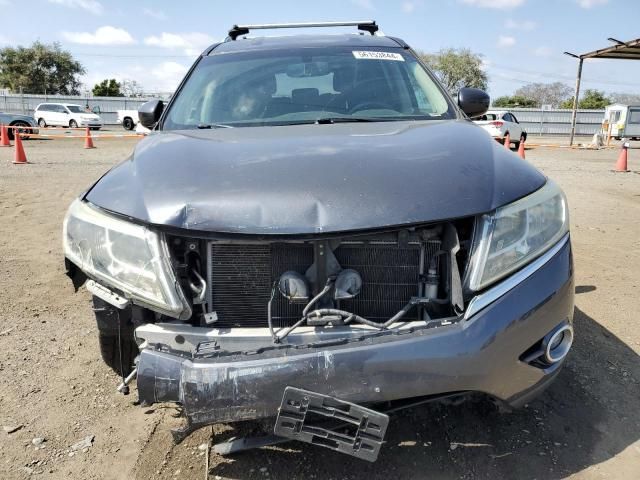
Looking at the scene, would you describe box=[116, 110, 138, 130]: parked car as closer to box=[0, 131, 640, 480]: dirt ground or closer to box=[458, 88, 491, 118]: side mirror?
box=[0, 131, 640, 480]: dirt ground

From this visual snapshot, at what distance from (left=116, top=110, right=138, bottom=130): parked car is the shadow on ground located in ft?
102

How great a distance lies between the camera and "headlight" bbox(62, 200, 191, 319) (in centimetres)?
186

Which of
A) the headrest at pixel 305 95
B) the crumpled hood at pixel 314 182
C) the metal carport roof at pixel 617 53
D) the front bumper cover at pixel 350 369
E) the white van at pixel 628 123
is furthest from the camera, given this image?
the white van at pixel 628 123

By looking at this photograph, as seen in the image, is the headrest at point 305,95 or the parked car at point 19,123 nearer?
the headrest at point 305,95

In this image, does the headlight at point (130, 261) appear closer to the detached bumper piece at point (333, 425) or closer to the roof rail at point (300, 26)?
the detached bumper piece at point (333, 425)

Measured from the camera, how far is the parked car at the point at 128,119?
1227 inches

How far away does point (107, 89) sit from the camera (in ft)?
180

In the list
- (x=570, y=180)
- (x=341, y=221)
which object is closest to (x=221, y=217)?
(x=341, y=221)

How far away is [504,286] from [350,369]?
623 millimetres

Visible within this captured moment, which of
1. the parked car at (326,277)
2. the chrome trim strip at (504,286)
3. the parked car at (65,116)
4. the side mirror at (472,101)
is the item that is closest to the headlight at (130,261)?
the parked car at (326,277)

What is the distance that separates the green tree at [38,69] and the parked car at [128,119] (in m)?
25.6

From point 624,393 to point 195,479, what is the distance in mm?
2155

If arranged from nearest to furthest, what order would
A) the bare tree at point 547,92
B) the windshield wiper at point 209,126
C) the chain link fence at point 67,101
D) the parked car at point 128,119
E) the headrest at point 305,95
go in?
1. the windshield wiper at point 209,126
2. the headrest at point 305,95
3. the parked car at point 128,119
4. the chain link fence at point 67,101
5. the bare tree at point 547,92

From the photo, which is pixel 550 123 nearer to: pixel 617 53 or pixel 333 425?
pixel 617 53
